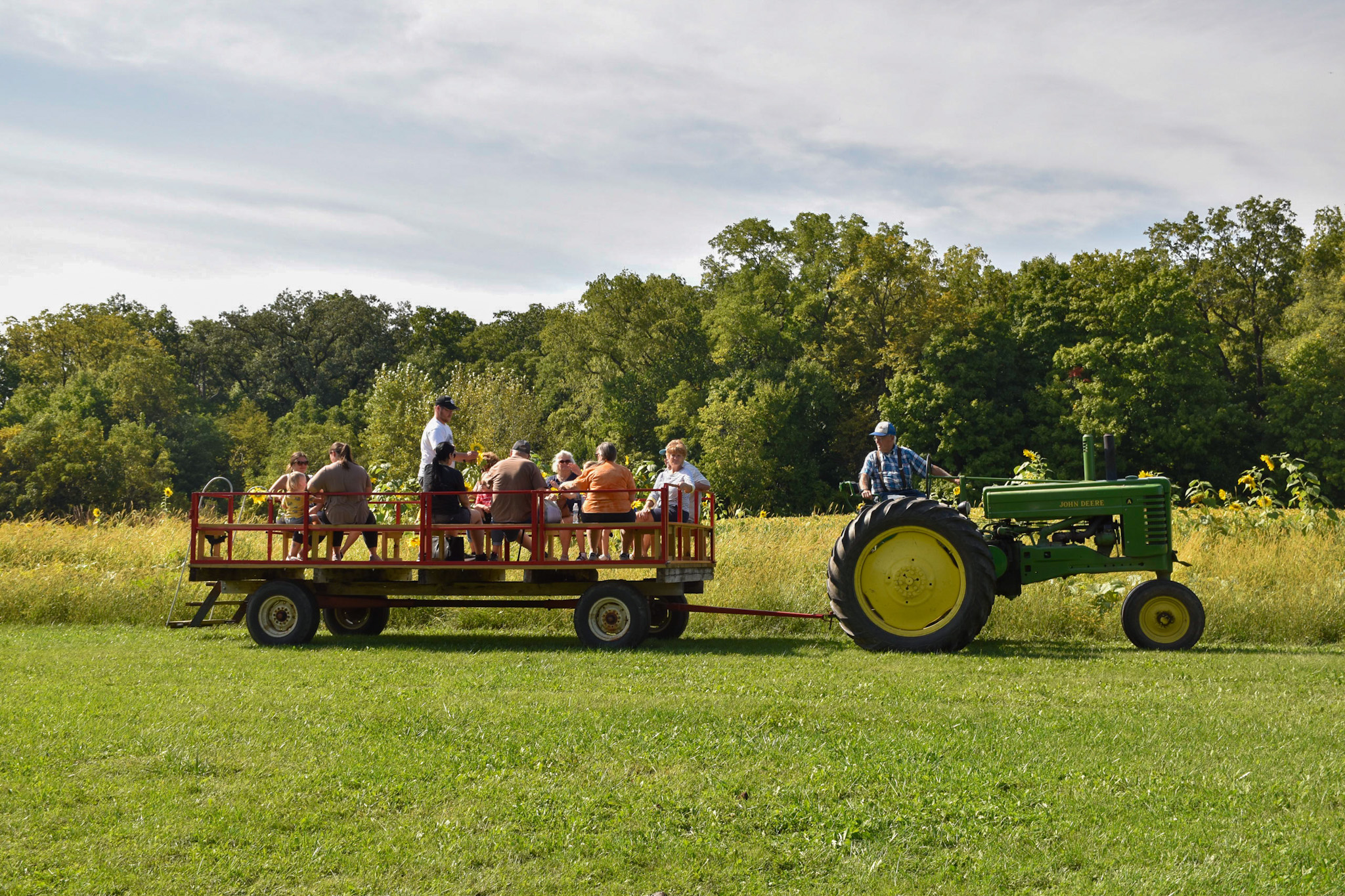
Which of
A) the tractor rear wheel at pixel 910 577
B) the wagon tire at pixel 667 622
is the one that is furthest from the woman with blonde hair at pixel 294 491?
the tractor rear wheel at pixel 910 577

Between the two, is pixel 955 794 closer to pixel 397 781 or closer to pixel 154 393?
pixel 397 781

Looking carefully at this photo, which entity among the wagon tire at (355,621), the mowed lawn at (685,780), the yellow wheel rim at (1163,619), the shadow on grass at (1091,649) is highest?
the yellow wheel rim at (1163,619)

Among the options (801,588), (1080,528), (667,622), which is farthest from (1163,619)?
(667,622)

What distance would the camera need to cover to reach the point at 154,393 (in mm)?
72562

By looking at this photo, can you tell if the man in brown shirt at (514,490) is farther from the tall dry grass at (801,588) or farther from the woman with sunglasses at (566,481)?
the tall dry grass at (801,588)

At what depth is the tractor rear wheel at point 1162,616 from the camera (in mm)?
10312

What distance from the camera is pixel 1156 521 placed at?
10.9 meters

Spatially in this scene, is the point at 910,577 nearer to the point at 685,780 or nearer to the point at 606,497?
the point at 606,497

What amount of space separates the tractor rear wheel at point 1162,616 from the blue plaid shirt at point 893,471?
229 centimetres

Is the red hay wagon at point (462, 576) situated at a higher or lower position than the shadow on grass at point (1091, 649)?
higher

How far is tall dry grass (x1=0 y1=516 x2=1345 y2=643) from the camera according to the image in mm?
11594

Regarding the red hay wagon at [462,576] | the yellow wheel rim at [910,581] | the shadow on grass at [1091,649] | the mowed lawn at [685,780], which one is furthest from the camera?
the red hay wagon at [462,576]

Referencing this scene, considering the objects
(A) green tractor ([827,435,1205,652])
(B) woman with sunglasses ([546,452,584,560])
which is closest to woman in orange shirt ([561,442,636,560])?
(B) woman with sunglasses ([546,452,584,560])

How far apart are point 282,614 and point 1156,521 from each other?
864cm
